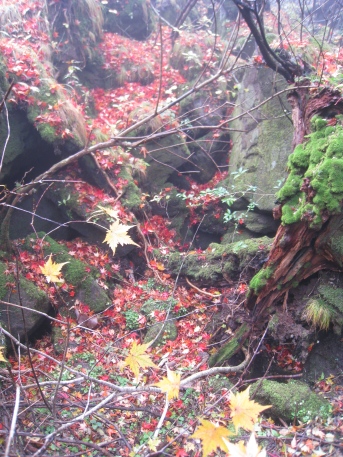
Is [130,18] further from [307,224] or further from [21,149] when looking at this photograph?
[307,224]

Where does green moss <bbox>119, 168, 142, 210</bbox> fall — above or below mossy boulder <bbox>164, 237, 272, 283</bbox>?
above

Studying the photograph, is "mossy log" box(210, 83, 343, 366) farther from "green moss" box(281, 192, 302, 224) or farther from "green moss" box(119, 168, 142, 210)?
"green moss" box(119, 168, 142, 210)

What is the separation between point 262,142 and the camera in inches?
255

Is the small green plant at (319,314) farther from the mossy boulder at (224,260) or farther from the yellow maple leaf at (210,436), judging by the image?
the yellow maple leaf at (210,436)

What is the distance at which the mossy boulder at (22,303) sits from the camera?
162 inches

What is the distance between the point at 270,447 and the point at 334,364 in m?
1.35

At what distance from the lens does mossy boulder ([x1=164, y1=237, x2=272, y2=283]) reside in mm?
4691

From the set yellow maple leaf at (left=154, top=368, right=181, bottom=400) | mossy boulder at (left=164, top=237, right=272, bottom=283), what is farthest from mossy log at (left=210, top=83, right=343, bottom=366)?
yellow maple leaf at (left=154, top=368, right=181, bottom=400)

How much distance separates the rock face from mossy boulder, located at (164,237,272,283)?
1.21 metres

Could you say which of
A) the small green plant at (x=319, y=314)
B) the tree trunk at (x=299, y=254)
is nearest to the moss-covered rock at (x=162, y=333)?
the tree trunk at (x=299, y=254)

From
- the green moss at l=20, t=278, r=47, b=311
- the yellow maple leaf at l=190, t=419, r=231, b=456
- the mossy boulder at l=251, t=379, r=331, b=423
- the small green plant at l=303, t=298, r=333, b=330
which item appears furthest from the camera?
the green moss at l=20, t=278, r=47, b=311

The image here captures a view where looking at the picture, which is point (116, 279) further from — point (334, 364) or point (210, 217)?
point (334, 364)

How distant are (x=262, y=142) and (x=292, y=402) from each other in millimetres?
4634

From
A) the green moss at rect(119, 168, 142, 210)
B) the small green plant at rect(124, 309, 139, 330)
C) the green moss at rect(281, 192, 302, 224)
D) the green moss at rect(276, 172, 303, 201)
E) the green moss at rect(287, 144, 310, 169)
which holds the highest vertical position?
the green moss at rect(287, 144, 310, 169)
